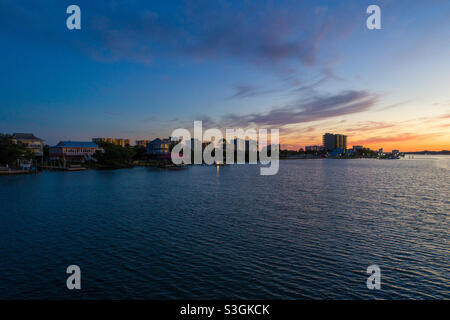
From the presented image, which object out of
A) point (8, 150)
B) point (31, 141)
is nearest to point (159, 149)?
point (31, 141)

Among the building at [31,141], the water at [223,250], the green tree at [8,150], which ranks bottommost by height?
the water at [223,250]

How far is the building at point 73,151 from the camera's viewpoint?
14788cm

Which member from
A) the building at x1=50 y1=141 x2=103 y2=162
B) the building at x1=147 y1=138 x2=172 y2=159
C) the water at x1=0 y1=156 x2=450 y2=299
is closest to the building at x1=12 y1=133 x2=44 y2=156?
the building at x1=50 y1=141 x2=103 y2=162

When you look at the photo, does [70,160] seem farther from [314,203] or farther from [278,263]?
[278,263]

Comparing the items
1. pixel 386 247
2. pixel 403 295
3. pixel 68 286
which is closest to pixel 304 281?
pixel 403 295

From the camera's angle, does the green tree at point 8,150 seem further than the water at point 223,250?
Yes

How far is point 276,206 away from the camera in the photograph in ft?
153

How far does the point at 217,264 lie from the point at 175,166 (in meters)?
151

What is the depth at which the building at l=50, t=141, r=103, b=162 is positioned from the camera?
14788cm

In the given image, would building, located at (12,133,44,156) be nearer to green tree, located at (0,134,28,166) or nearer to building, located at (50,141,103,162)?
building, located at (50,141,103,162)

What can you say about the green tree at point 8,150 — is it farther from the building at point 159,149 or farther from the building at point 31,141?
the building at point 159,149

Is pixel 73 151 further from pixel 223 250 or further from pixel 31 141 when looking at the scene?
pixel 223 250

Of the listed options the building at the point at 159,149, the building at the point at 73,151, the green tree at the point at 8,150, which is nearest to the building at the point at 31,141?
the building at the point at 73,151

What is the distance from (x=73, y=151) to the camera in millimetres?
151625
